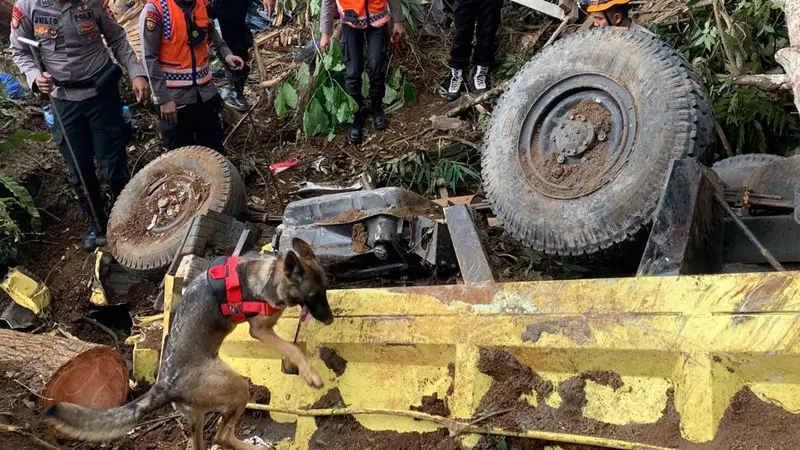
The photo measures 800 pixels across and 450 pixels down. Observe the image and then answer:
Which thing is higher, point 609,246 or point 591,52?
point 591,52

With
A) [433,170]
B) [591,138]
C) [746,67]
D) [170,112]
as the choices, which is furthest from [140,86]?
[746,67]

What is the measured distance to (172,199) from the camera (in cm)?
536

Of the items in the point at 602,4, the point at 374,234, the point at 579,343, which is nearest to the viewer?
the point at 579,343

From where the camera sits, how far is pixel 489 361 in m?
2.70

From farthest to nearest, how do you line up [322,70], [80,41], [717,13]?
[322,70]
[80,41]
[717,13]

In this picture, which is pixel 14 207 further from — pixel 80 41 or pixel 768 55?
pixel 768 55

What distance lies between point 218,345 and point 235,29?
509cm

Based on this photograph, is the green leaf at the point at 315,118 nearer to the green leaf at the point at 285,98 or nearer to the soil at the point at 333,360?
the green leaf at the point at 285,98

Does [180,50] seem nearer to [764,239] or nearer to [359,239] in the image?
[359,239]

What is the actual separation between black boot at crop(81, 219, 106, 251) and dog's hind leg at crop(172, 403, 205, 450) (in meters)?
3.40

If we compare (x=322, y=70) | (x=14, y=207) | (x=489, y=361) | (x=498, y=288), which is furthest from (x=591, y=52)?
(x=14, y=207)

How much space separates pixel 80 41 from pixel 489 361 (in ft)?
14.7

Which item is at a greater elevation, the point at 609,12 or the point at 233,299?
the point at 609,12

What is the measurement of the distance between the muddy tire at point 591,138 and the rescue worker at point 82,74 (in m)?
3.46
